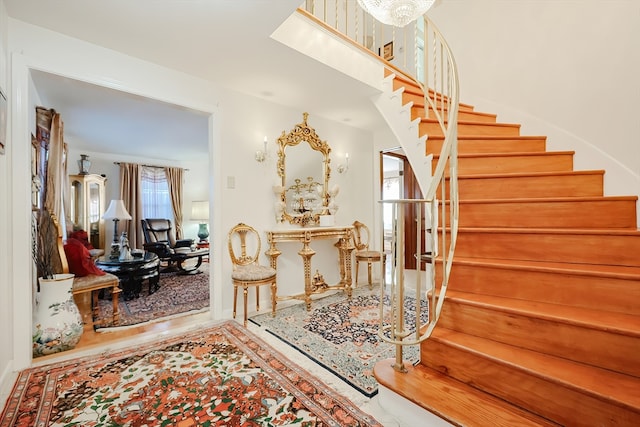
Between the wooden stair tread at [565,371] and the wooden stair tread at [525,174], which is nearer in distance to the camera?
the wooden stair tread at [565,371]

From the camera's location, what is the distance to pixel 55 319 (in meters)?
2.10

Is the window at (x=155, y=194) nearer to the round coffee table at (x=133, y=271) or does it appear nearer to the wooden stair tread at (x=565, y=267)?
the round coffee table at (x=133, y=271)

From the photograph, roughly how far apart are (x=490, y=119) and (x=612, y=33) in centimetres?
98

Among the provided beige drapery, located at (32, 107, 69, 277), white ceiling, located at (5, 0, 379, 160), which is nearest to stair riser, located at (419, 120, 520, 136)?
white ceiling, located at (5, 0, 379, 160)

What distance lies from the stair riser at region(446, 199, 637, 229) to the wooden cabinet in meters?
5.74

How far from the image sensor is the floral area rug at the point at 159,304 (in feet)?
9.00

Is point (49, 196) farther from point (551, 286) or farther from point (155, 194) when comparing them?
point (551, 286)

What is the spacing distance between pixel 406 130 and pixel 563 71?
143 cm

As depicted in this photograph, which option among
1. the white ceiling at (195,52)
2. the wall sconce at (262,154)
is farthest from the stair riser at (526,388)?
the wall sconce at (262,154)

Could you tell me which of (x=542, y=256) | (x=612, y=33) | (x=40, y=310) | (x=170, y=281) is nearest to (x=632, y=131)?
(x=612, y=33)

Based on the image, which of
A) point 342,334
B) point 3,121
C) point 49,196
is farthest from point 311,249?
point 49,196

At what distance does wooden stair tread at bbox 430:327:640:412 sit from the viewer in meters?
0.99

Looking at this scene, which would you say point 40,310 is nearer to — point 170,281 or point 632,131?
point 170,281

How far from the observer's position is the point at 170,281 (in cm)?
438
